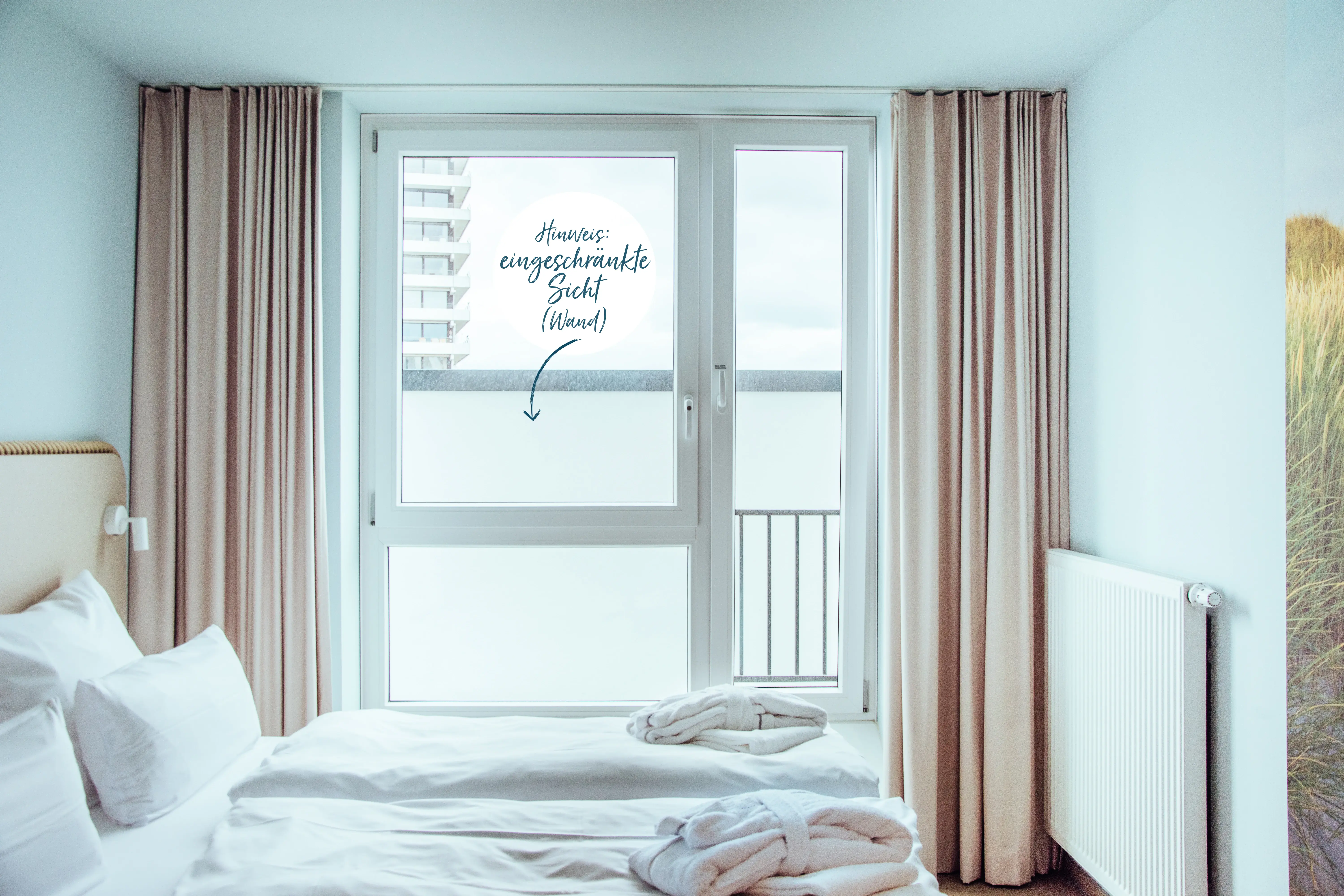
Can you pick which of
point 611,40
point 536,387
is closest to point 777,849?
point 536,387

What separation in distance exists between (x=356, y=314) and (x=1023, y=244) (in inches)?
89.6

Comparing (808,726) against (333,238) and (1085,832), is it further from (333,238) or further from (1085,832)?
(333,238)

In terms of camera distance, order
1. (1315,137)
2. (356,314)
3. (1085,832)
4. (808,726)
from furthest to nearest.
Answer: (356,314) → (1085,832) → (808,726) → (1315,137)

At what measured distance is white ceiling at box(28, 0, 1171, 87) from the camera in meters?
2.02

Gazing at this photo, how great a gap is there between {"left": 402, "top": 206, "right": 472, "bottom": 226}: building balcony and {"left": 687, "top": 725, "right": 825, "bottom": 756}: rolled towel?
1.93 meters

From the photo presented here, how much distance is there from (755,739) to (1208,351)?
1482 millimetres

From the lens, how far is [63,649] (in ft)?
5.76

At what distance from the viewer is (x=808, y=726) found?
2020 mm

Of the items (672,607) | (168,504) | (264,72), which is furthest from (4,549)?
(672,607)

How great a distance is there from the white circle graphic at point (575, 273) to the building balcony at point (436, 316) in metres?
0.13

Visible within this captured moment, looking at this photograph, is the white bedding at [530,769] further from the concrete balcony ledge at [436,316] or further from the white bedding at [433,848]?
the concrete balcony ledge at [436,316]

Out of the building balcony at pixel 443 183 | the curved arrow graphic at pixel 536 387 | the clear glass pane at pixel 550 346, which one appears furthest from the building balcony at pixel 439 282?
the curved arrow graphic at pixel 536 387

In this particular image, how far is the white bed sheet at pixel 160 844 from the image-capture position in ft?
4.66

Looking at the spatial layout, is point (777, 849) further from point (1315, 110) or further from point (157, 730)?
point (1315, 110)
